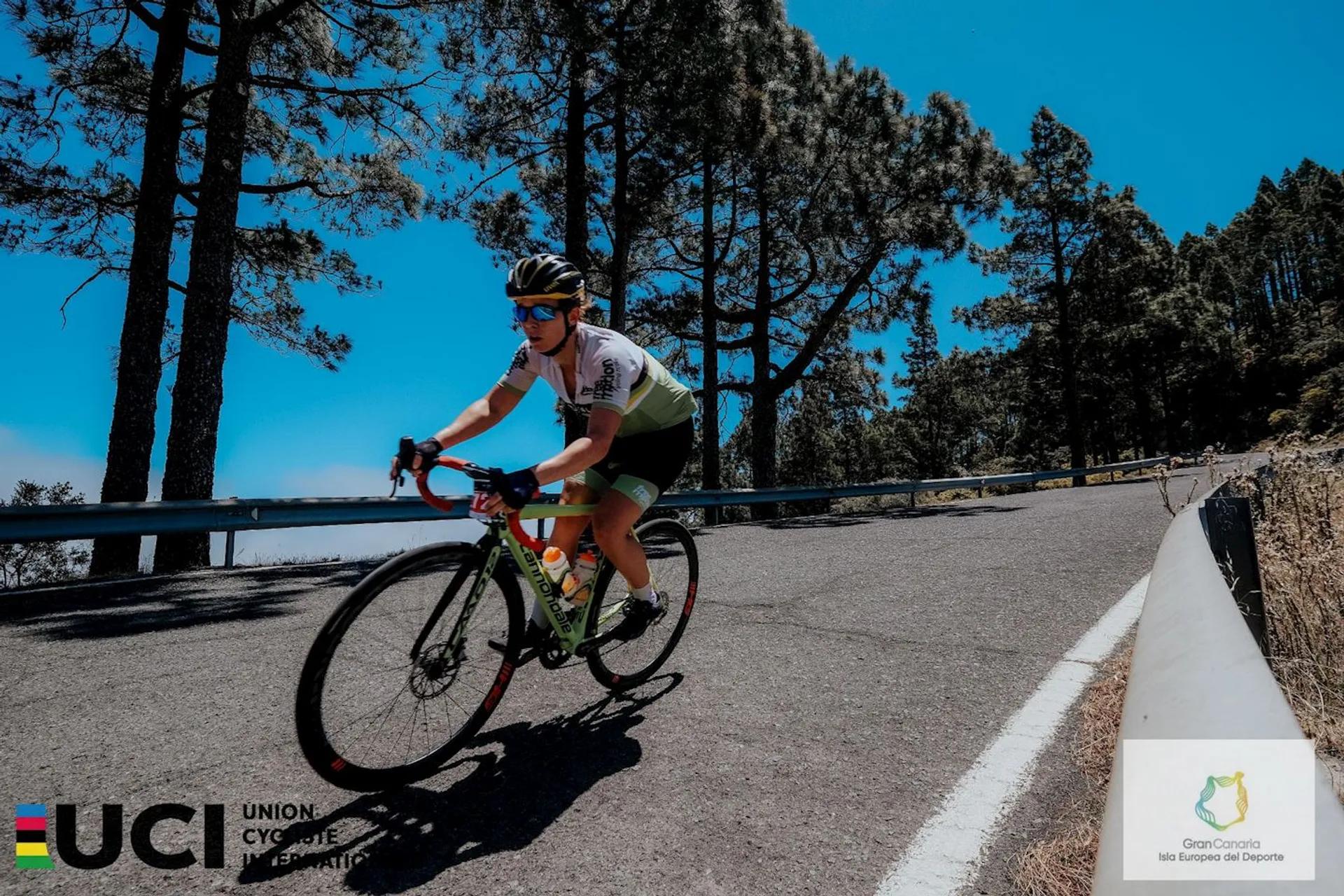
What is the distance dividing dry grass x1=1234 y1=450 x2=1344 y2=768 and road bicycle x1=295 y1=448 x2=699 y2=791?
2903 millimetres

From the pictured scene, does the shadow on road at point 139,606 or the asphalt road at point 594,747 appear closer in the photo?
the asphalt road at point 594,747

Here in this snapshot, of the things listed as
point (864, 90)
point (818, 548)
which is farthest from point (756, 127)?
point (818, 548)

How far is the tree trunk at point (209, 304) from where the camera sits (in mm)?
9227

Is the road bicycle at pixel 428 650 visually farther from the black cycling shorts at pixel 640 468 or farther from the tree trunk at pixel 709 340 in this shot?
the tree trunk at pixel 709 340

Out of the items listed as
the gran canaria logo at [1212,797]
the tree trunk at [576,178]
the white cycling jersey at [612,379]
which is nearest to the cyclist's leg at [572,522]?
the white cycling jersey at [612,379]

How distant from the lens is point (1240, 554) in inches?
119

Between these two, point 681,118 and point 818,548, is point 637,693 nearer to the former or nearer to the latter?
point 818,548

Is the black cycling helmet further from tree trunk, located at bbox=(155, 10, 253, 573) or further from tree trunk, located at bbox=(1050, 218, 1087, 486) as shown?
tree trunk, located at bbox=(1050, 218, 1087, 486)

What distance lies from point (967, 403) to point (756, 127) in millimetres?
50298

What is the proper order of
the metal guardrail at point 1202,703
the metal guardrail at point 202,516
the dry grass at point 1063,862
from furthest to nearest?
the metal guardrail at point 202,516
the dry grass at point 1063,862
the metal guardrail at point 1202,703

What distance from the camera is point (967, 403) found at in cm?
5922

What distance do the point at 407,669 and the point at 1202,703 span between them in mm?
2487

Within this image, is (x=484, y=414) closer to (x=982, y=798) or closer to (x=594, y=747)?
(x=594, y=747)

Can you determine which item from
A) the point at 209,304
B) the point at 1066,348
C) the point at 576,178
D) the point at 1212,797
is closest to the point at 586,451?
the point at 1212,797
